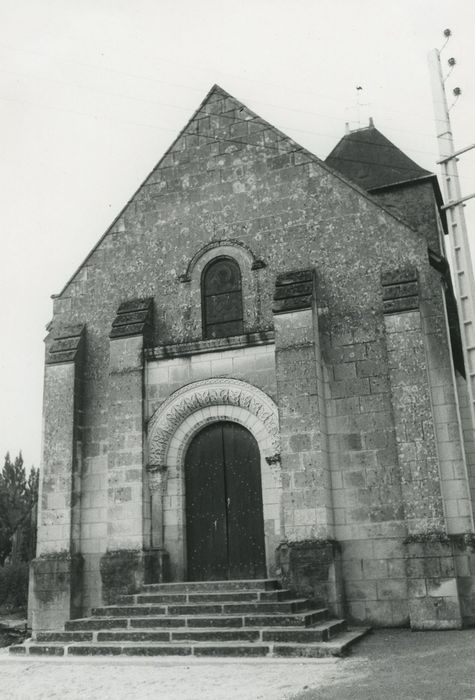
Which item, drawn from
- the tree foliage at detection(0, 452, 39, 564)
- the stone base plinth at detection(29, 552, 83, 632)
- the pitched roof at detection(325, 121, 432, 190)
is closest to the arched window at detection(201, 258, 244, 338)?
the stone base plinth at detection(29, 552, 83, 632)

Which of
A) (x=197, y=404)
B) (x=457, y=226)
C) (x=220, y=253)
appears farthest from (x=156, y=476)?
(x=457, y=226)

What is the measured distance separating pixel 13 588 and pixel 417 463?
Result: 14611mm

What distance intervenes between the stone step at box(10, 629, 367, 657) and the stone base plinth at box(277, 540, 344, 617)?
2.32ft

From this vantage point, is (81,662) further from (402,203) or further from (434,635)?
(402,203)

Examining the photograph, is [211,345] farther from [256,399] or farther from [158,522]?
[158,522]

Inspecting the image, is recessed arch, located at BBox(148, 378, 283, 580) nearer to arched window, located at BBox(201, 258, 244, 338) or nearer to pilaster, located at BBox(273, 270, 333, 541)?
pilaster, located at BBox(273, 270, 333, 541)

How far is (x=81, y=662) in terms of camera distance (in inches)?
372

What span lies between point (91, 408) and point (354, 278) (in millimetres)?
5566

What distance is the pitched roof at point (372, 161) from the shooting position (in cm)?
1917

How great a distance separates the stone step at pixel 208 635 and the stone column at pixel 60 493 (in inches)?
89.2

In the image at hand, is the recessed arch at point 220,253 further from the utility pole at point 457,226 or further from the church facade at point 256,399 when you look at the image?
the utility pole at point 457,226

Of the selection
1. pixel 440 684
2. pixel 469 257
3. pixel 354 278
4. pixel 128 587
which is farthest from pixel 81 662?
pixel 469 257

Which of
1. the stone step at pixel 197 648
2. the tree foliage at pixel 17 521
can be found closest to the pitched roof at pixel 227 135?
the stone step at pixel 197 648

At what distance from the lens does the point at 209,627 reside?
32.6 ft
